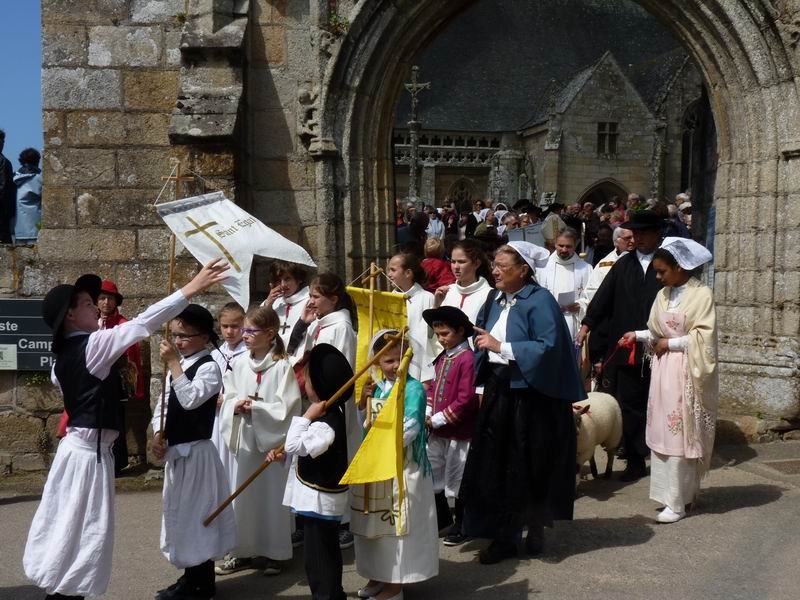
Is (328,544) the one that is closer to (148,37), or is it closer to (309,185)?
(309,185)

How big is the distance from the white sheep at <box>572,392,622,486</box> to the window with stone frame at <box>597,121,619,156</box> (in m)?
32.1

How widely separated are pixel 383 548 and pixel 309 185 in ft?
15.0

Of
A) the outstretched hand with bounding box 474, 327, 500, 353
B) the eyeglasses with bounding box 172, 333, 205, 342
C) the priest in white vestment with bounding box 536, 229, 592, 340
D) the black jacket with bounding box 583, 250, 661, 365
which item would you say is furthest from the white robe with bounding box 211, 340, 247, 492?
the priest in white vestment with bounding box 536, 229, 592, 340

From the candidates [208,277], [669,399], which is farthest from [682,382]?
[208,277]

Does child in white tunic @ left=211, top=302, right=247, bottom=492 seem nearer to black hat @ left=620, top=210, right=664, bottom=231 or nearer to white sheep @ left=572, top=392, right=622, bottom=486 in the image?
white sheep @ left=572, top=392, right=622, bottom=486

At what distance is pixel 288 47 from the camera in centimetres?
841

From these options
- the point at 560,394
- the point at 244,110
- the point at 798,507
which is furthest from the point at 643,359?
the point at 244,110

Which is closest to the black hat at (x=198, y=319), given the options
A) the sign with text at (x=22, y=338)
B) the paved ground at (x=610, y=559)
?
the paved ground at (x=610, y=559)

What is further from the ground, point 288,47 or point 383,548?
point 288,47

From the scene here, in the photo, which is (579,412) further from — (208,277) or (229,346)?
(208,277)

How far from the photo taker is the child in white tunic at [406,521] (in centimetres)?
463

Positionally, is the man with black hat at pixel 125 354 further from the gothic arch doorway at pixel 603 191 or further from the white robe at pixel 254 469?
the gothic arch doorway at pixel 603 191

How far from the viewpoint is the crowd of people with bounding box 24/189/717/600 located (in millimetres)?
4379

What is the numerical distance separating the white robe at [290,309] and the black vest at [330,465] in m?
1.98
